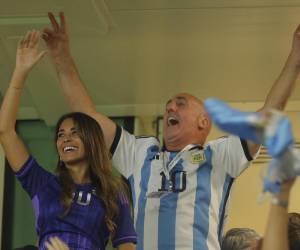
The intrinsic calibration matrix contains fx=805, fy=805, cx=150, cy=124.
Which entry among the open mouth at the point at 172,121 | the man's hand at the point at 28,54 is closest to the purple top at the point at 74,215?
the man's hand at the point at 28,54

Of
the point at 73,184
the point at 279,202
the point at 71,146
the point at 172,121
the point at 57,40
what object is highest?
the point at 57,40

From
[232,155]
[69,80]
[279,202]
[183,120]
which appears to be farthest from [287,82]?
[279,202]

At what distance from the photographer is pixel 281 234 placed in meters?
1.57

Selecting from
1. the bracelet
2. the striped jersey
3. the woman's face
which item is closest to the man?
the striped jersey

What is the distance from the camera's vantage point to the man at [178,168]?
2.43 m

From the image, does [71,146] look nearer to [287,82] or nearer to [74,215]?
[74,215]

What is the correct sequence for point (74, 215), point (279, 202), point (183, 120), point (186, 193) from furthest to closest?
point (183, 120) → point (186, 193) → point (74, 215) → point (279, 202)

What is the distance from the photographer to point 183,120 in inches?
105

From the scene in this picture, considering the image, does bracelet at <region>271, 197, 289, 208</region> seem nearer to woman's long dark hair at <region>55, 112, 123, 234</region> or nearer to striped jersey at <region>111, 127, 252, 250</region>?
woman's long dark hair at <region>55, 112, 123, 234</region>

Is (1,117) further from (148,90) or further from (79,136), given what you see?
(148,90)

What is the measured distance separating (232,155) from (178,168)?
0.56ft

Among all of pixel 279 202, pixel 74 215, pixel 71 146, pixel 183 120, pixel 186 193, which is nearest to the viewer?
pixel 279 202

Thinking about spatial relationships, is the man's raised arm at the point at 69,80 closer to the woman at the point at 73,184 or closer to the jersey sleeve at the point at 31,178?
the woman at the point at 73,184

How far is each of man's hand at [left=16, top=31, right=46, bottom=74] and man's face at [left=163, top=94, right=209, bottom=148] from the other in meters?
0.51
